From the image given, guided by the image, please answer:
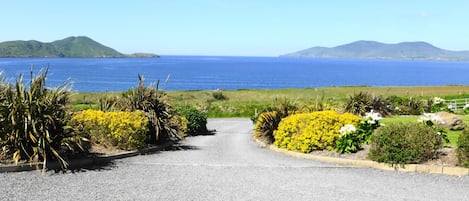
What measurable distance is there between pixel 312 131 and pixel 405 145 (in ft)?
10.6

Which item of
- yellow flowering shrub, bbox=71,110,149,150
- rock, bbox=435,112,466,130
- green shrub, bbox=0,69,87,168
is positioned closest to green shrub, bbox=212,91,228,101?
rock, bbox=435,112,466,130

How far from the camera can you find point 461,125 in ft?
59.1

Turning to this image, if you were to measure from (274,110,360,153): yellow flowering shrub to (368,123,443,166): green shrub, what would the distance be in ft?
6.88

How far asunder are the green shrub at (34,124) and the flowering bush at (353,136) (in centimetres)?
642

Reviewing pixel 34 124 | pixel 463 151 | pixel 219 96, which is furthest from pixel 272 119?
pixel 219 96

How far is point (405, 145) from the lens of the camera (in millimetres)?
11070

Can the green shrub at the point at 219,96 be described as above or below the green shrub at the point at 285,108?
below

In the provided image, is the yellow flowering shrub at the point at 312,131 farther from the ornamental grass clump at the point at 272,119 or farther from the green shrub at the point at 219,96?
the green shrub at the point at 219,96

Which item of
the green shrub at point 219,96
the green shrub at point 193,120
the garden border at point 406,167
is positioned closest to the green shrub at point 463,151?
the garden border at point 406,167

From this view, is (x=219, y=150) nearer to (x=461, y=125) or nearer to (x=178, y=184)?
(x=178, y=184)

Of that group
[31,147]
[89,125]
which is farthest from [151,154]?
[31,147]

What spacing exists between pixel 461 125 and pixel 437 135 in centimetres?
759

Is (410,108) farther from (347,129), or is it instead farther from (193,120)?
(347,129)

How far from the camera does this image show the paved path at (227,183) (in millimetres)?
8117
